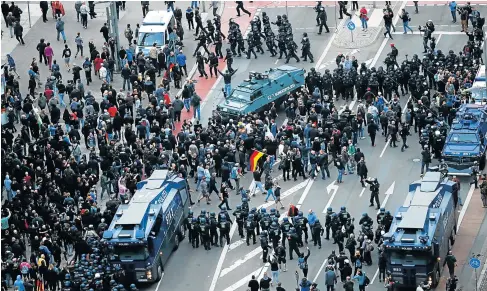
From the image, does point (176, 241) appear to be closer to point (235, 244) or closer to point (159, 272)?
point (235, 244)

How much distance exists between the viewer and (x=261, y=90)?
271 feet

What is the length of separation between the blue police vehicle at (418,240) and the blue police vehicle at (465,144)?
712 centimetres

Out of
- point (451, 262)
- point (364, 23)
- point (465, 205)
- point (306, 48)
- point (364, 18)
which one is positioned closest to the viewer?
point (451, 262)

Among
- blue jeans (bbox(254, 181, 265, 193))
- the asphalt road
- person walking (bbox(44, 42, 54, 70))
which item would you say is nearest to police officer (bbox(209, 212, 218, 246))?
the asphalt road

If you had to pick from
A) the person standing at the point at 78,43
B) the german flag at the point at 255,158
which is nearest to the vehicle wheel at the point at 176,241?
the german flag at the point at 255,158

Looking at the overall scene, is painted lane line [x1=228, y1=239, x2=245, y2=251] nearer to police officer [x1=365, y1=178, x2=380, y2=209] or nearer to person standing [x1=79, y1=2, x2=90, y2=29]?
police officer [x1=365, y1=178, x2=380, y2=209]

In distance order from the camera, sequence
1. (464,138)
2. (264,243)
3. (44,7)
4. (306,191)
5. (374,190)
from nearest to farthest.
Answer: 1. (264,243)
2. (374,190)
3. (464,138)
4. (306,191)
5. (44,7)

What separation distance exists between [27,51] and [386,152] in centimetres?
2418

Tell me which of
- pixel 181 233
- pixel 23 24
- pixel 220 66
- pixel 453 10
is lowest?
pixel 181 233

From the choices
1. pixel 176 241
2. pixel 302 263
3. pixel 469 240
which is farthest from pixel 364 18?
pixel 302 263

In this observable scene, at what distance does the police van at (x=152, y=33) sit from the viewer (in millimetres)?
90375

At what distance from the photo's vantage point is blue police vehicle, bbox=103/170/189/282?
68.0 meters

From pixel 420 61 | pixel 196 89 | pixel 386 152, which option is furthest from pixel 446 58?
pixel 196 89

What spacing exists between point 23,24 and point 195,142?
22.7m
